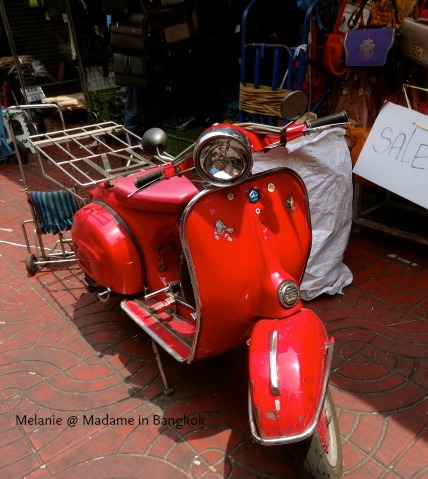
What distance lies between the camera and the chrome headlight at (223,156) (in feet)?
5.68

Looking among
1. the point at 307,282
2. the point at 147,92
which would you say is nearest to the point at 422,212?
the point at 307,282

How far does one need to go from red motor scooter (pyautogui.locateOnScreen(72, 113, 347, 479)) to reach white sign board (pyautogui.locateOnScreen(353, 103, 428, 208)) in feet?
3.86

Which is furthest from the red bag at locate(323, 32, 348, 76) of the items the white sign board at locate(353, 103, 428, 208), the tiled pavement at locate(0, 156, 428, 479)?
the tiled pavement at locate(0, 156, 428, 479)

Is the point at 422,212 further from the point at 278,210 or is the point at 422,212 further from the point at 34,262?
the point at 34,262

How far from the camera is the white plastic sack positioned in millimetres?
2711

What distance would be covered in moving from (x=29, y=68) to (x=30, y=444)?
6.66 metres

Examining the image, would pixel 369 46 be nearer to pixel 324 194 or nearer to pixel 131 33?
pixel 324 194

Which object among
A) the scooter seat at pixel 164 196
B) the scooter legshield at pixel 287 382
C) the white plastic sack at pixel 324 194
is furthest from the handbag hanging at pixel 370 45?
the scooter legshield at pixel 287 382

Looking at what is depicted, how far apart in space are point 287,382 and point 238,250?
1.87 feet

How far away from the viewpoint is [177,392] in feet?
7.86

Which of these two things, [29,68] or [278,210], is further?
[29,68]

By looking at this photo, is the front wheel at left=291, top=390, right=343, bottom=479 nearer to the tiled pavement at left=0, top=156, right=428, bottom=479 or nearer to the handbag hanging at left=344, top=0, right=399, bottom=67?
the tiled pavement at left=0, top=156, right=428, bottom=479

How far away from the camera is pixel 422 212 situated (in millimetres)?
3734

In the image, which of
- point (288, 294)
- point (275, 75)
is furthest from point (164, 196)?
point (275, 75)
